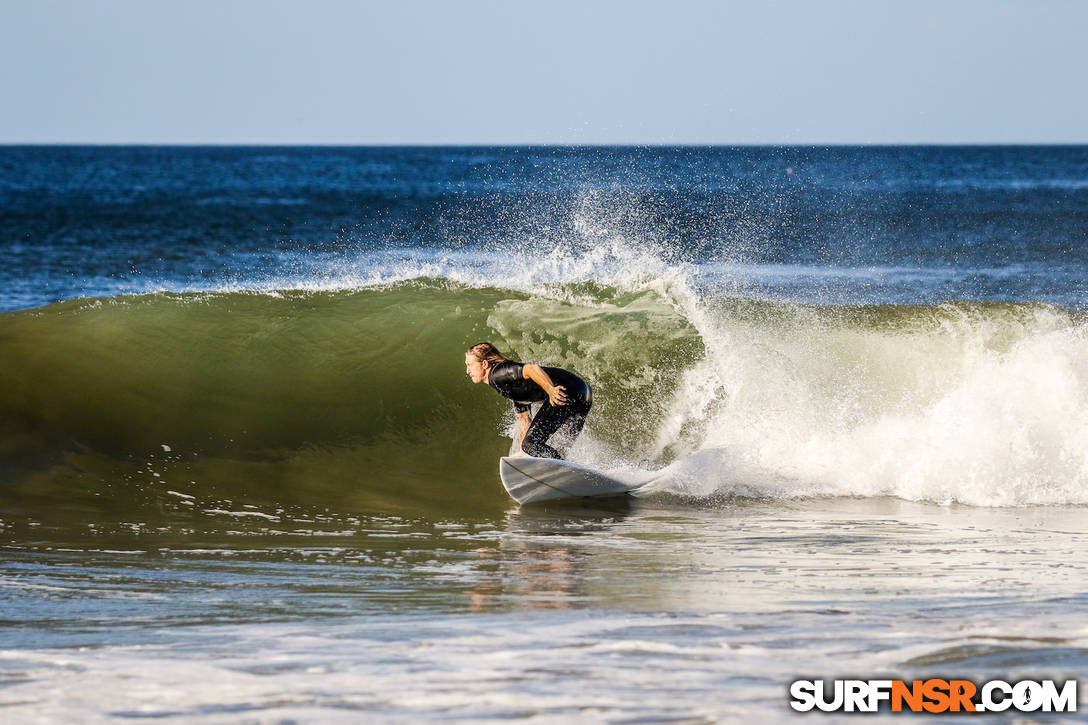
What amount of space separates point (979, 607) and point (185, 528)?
14.9ft

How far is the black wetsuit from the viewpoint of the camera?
7902 mm

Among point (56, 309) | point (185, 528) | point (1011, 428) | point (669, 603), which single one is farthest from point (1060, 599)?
point (56, 309)

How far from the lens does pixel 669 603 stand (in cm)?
493

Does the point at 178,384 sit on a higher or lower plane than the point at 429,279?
lower

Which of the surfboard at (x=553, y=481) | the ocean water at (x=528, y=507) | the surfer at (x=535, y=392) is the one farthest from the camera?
the surfer at (x=535, y=392)

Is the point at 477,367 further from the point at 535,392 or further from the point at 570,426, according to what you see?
the point at 570,426

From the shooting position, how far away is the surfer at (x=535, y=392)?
25.9 ft

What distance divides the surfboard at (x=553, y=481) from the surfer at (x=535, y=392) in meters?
0.21

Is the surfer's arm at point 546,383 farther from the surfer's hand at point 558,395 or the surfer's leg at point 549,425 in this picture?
the surfer's leg at point 549,425

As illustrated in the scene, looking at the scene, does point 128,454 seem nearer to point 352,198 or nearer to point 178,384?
point 178,384

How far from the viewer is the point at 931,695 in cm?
370

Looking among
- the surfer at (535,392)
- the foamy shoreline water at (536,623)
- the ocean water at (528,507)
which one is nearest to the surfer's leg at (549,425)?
the surfer at (535,392)

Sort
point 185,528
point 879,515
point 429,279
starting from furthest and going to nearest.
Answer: point 429,279, point 879,515, point 185,528

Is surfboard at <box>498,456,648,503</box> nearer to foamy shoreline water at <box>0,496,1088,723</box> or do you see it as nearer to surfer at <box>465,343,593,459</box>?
surfer at <box>465,343,593,459</box>
